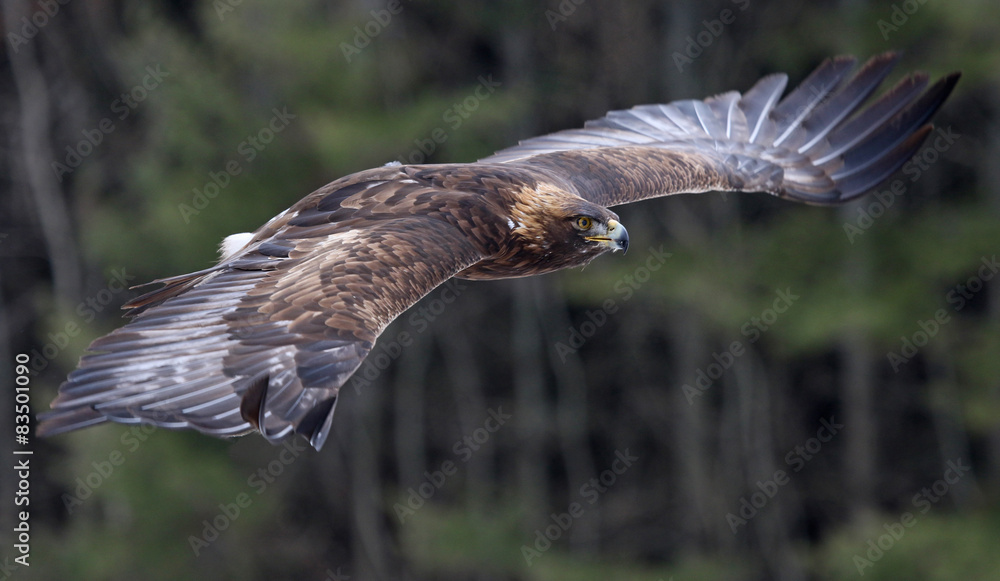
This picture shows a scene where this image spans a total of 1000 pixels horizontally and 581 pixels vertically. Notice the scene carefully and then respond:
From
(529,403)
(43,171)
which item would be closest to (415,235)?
(529,403)

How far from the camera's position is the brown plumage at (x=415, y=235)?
20.3 feet

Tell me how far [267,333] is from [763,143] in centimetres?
534

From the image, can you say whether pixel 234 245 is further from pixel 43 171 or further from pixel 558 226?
pixel 43 171

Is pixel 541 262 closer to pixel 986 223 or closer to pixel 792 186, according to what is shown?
pixel 792 186

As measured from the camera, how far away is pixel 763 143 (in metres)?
10.5

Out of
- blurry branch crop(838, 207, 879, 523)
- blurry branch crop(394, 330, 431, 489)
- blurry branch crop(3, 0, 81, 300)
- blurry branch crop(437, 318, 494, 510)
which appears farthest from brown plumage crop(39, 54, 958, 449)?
blurry branch crop(3, 0, 81, 300)

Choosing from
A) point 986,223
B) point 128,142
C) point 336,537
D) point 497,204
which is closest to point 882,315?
point 986,223

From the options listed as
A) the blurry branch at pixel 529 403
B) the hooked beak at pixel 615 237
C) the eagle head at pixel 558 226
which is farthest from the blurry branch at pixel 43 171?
the hooked beak at pixel 615 237

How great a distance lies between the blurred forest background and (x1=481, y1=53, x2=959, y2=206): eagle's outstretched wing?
8.07m

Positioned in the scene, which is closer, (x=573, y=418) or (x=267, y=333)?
(x=267, y=333)

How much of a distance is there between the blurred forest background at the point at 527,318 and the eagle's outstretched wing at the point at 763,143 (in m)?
8.07

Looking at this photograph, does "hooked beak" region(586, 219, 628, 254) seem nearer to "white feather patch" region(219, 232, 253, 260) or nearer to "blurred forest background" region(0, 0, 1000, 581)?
"white feather patch" region(219, 232, 253, 260)

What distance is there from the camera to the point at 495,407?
2312 cm

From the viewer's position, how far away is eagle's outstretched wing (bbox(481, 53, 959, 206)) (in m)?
9.33
